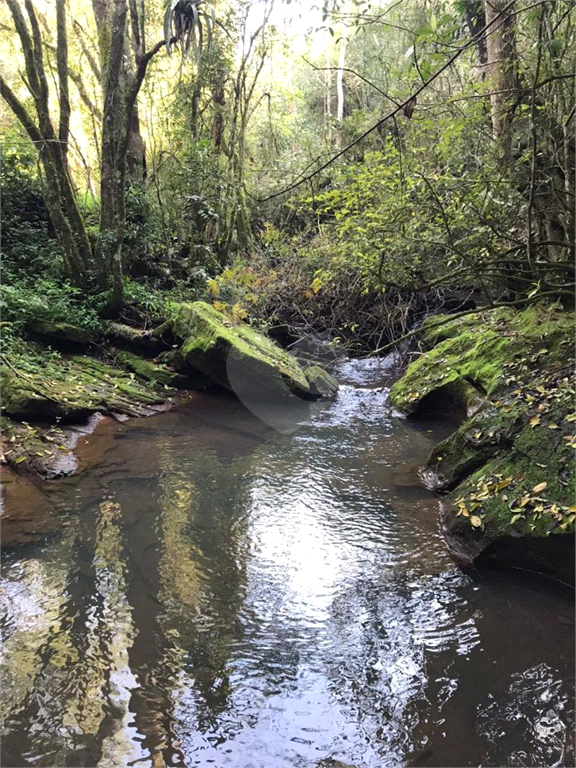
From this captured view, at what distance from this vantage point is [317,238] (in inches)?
416

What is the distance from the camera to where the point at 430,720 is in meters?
2.41

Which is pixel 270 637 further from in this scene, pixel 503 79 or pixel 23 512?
pixel 503 79

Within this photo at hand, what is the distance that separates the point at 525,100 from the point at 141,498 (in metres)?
5.40

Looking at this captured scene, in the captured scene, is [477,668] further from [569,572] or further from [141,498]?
[141,498]

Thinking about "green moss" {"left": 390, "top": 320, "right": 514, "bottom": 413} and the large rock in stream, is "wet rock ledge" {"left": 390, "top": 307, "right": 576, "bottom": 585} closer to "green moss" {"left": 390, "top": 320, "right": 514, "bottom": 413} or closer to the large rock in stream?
"green moss" {"left": 390, "top": 320, "right": 514, "bottom": 413}

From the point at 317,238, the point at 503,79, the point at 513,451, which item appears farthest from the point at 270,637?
the point at 317,238

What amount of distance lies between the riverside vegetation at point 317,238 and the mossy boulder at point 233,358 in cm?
6

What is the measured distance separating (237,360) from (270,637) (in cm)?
531

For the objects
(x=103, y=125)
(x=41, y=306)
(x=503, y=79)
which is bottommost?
(x=41, y=306)

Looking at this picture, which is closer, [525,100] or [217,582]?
[217,582]

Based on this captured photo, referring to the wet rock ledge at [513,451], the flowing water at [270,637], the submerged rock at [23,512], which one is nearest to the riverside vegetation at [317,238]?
the wet rock ledge at [513,451]

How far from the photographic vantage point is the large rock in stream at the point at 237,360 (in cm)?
797

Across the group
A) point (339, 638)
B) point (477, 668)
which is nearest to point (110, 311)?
point (339, 638)

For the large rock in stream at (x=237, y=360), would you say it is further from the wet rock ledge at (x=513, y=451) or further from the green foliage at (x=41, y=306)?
the wet rock ledge at (x=513, y=451)
